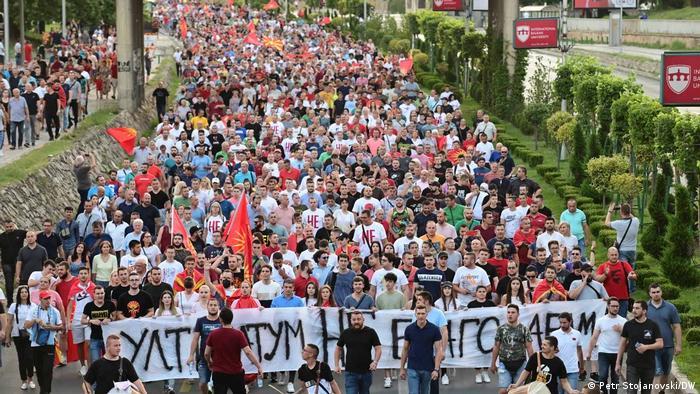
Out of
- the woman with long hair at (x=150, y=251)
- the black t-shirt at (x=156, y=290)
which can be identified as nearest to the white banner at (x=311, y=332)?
the black t-shirt at (x=156, y=290)

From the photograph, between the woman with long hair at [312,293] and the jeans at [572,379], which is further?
the woman with long hair at [312,293]

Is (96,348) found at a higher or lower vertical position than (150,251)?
lower

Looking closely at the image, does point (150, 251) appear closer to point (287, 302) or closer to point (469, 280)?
point (287, 302)

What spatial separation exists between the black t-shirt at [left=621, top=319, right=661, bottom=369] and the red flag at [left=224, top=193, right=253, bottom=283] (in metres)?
5.74

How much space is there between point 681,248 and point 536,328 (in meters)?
5.42

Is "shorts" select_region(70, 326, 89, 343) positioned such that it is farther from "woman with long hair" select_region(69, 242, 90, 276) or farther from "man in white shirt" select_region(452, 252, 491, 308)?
"man in white shirt" select_region(452, 252, 491, 308)

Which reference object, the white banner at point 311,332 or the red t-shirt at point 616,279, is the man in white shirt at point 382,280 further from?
the red t-shirt at point 616,279

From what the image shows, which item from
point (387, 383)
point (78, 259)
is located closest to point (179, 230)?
point (78, 259)

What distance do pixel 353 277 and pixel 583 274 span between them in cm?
287

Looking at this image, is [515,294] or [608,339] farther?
[515,294]

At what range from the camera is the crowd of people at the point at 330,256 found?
1664cm

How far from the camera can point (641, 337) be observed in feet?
54.5

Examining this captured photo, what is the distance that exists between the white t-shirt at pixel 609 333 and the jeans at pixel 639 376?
1.39 ft

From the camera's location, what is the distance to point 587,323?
18938 mm
